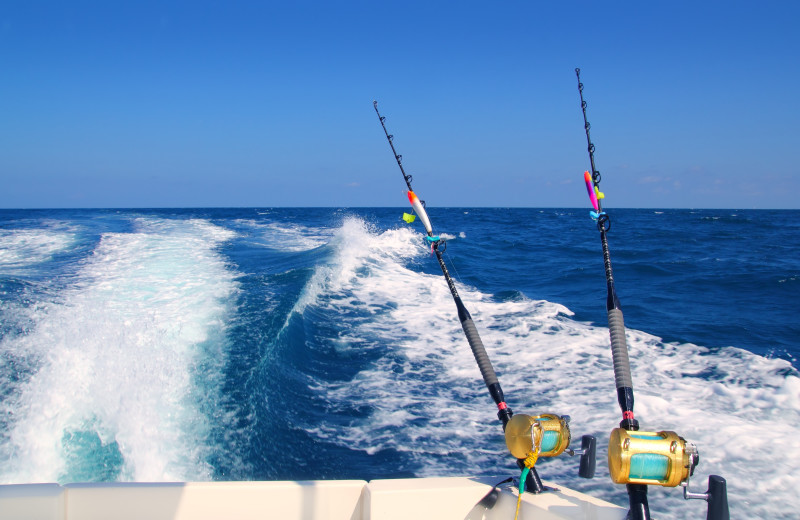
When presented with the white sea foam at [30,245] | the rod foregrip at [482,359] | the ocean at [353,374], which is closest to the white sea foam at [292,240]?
the ocean at [353,374]

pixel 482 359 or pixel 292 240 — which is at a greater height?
pixel 482 359

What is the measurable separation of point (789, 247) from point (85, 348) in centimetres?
1844

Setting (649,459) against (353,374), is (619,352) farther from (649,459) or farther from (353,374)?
(353,374)

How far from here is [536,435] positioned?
1786mm

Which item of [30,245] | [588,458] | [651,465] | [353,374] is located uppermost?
[651,465]

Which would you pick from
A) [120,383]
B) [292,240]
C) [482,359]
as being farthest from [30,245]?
[482,359]

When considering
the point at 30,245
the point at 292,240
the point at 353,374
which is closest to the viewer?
the point at 353,374

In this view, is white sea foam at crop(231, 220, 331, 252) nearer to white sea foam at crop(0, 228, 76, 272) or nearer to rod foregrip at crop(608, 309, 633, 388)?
white sea foam at crop(0, 228, 76, 272)

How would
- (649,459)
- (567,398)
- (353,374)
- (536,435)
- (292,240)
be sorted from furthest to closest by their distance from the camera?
(292,240) < (353,374) < (567,398) < (536,435) < (649,459)

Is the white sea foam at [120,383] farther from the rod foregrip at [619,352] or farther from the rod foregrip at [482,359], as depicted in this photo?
the rod foregrip at [619,352]

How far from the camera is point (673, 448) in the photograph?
4.96ft

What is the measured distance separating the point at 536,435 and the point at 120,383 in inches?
141

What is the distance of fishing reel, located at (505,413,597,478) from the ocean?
1.35 meters

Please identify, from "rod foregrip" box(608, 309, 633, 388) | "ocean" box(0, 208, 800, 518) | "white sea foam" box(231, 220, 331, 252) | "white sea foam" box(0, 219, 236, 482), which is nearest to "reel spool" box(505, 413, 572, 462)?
"rod foregrip" box(608, 309, 633, 388)
